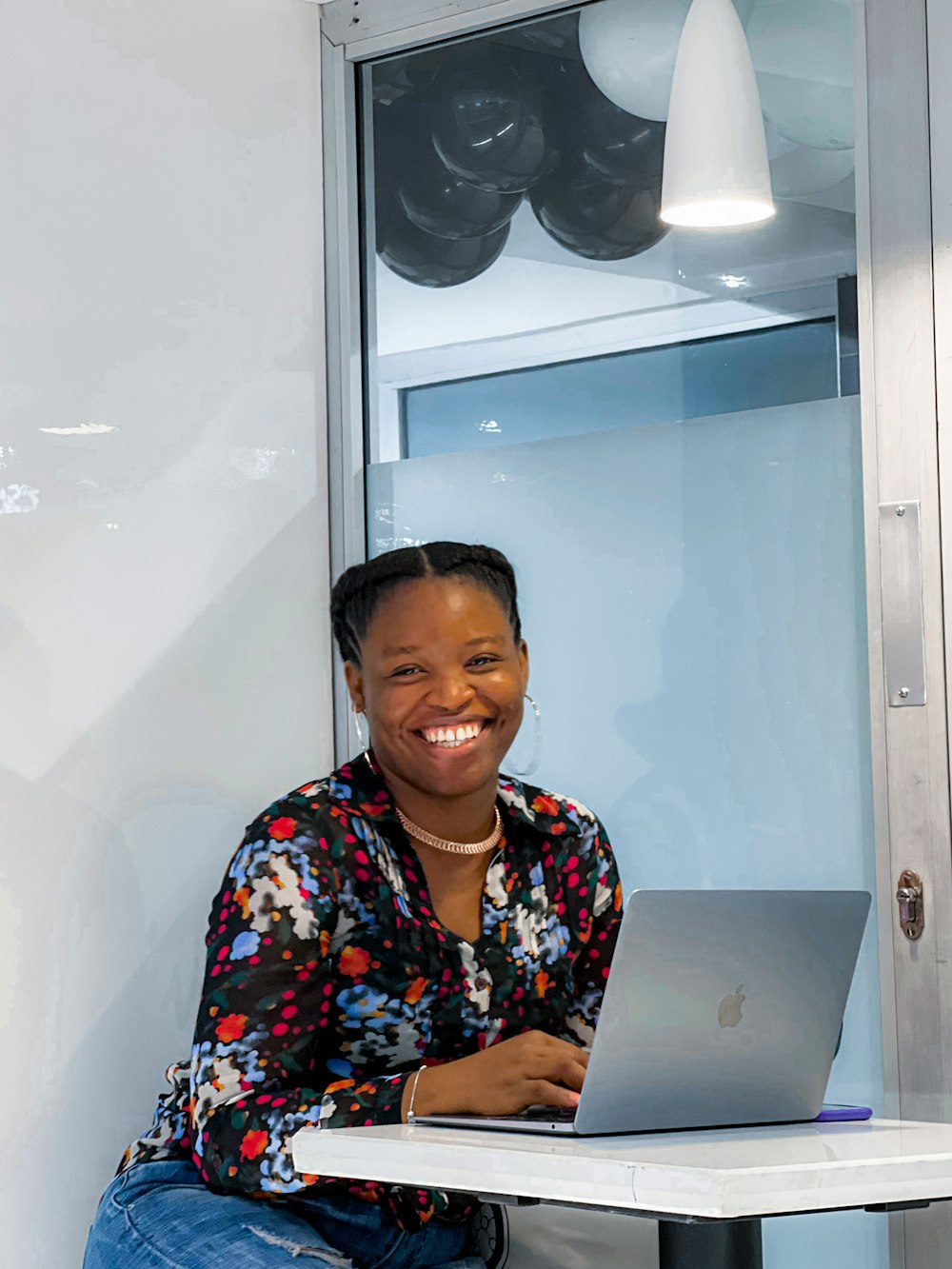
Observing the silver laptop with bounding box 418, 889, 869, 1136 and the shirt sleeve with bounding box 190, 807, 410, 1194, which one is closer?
the silver laptop with bounding box 418, 889, 869, 1136

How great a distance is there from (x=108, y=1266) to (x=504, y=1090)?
63 cm

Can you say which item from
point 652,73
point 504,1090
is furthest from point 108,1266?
point 652,73

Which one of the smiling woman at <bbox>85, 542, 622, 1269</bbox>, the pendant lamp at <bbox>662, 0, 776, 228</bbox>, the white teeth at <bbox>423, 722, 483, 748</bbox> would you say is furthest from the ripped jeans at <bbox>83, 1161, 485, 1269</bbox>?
the pendant lamp at <bbox>662, 0, 776, 228</bbox>

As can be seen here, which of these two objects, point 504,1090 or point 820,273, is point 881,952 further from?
point 820,273

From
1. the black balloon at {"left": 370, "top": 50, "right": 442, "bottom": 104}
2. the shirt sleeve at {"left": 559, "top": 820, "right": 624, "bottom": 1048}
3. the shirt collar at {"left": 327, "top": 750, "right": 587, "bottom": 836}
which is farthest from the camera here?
the black balloon at {"left": 370, "top": 50, "right": 442, "bottom": 104}

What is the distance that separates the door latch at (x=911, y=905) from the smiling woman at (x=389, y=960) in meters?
0.40

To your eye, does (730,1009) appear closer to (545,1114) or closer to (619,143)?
(545,1114)

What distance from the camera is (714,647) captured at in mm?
2627

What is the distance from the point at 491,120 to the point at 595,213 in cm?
29

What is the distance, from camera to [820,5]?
2549 mm

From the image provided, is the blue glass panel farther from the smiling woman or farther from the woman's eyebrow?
the woman's eyebrow

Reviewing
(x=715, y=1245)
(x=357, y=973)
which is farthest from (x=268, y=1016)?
(x=715, y=1245)

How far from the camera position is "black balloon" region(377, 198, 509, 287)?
2.92 metres

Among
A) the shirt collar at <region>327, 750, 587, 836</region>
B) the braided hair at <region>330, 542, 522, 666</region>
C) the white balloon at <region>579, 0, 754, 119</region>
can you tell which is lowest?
the shirt collar at <region>327, 750, 587, 836</region>
